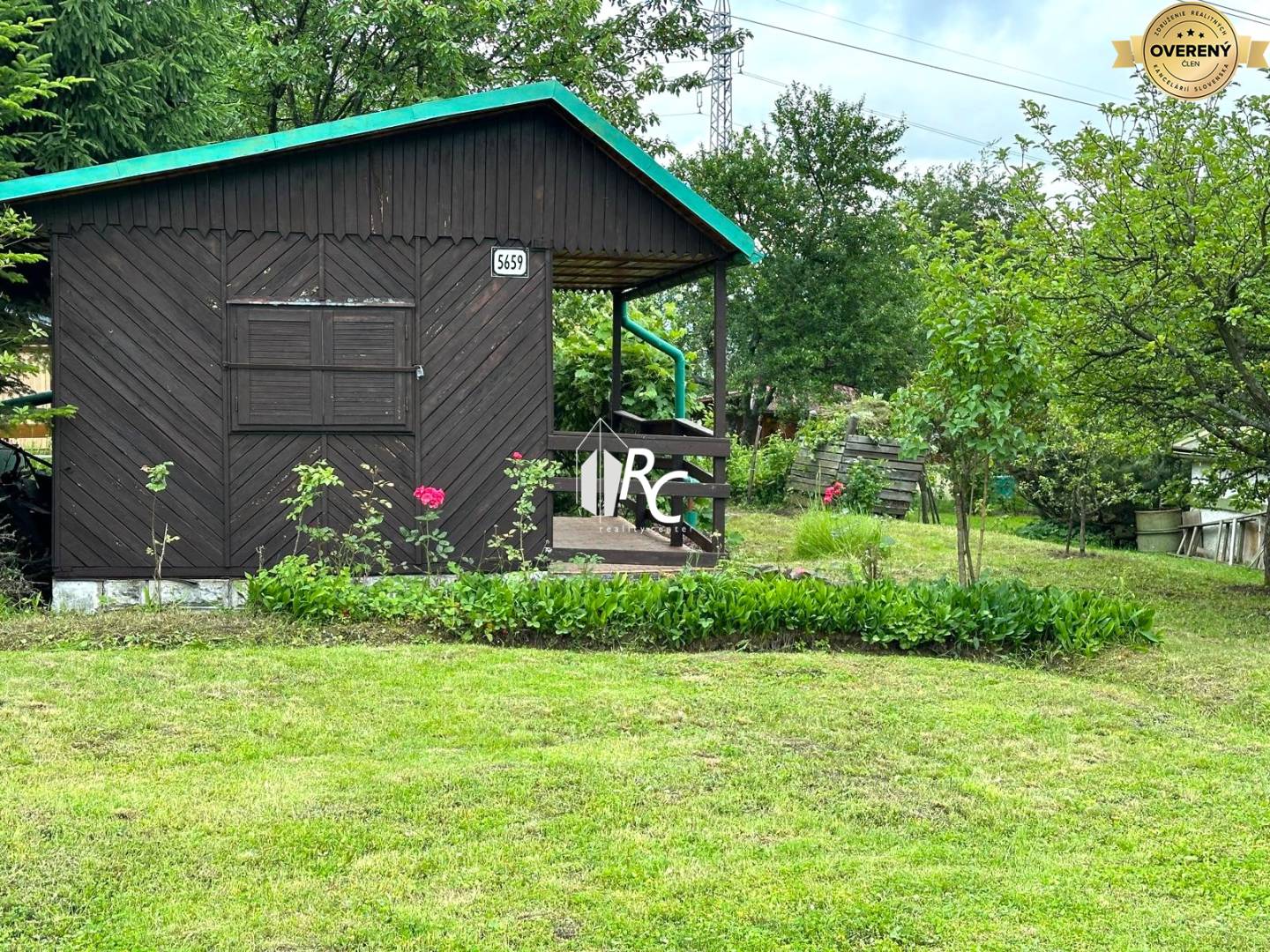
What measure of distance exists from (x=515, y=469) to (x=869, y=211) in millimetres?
16488

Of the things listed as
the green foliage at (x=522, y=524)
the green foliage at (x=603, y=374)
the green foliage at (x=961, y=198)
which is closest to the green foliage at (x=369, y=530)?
the green foliage at (x=522, y=524)

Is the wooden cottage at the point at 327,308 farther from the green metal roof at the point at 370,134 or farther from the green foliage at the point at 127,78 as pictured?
the green foliage at the point at 127,78

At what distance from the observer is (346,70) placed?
651 inches

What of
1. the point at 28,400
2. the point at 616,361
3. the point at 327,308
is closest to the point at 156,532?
the point at 327,308

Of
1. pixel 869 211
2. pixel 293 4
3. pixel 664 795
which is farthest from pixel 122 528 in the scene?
pixel 869 211

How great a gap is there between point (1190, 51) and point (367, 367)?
7679 millimetres

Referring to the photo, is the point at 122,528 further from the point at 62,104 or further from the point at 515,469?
the point at 62,104

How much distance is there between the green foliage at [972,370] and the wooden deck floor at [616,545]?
2.36 meters

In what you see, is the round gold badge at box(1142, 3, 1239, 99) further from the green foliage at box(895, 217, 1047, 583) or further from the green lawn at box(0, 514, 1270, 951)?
the green lawn at box(0, 514, 1270, 951)

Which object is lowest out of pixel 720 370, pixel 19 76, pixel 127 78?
pixel 720 370

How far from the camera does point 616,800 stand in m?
4.79

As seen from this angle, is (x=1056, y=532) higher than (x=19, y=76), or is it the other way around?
(x=19, y=76)

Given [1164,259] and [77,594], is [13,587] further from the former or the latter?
[1164,259]

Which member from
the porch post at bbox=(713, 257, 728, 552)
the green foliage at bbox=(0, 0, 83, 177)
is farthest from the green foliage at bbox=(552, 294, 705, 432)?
the green foliage at bbox=(0, 0, 83, 177)
